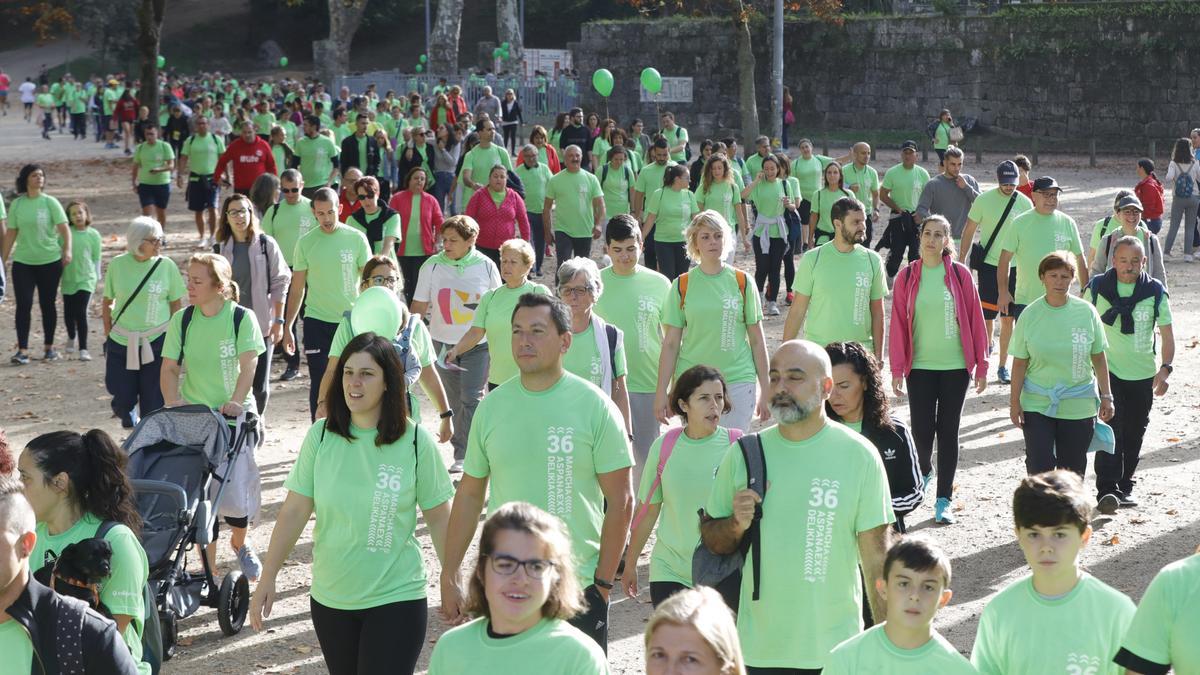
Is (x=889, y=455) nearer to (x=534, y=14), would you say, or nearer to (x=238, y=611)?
(x=238, y=611)

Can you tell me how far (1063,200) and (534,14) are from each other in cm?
4167

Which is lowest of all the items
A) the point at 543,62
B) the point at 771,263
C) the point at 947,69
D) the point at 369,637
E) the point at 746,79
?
the point at 369,637

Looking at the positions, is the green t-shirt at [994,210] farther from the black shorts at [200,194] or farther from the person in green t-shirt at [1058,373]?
the black shorts at [200,194]

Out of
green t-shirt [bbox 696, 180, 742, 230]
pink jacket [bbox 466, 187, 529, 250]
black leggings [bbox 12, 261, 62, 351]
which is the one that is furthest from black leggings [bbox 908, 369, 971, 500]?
black leggings [bbox 12, 261, 62, 351]

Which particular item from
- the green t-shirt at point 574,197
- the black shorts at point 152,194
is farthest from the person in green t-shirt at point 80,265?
the black shorts at point 152,194

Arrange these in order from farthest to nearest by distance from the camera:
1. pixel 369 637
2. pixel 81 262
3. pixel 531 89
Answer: pixel 531 89, pixel 81 262, pixel 369 637

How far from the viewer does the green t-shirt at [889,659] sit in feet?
13.3

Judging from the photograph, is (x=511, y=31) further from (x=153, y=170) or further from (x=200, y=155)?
(x=153, y=170)

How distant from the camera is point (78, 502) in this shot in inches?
187

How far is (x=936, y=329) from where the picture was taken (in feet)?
28.7

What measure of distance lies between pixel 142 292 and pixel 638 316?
3.78 meters

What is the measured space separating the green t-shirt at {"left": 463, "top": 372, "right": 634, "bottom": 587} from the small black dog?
139cm

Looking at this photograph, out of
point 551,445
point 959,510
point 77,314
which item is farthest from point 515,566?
point 77,314

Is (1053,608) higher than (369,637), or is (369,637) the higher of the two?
(1053,608)
